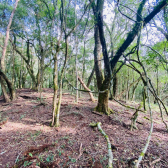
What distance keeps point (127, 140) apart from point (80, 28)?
7.47 metres

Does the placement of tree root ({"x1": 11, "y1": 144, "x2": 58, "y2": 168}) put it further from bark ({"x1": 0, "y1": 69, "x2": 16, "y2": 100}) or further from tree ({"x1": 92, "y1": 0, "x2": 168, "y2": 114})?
bark ({"x1": 0, "y1": 69, "x2": 16, "y2": 100})

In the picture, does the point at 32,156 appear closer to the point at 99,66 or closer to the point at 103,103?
the point at 103,103

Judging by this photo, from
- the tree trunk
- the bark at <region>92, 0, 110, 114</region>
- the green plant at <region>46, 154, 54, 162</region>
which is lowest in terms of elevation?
the green plant at <region>46, 154, 54, 162</region>

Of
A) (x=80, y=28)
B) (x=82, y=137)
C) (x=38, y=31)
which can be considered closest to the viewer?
(x=82, y=137)

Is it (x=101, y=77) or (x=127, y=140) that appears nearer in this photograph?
(x=127, y=140)

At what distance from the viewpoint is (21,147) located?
2814mm

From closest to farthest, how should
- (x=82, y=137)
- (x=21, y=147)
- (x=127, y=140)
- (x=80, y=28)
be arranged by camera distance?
(x=21, y=147), (x=127, y=140), (x=82, y=137), (x=80, y=28)

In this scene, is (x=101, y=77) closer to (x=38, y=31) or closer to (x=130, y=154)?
(x=130, y=154)

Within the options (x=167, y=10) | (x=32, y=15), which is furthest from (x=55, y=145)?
(x=32, y=15)

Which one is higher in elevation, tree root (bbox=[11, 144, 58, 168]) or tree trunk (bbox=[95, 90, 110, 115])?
tree trunk (bbox=[95, 90, 110, 115])

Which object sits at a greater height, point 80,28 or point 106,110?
point 80,28

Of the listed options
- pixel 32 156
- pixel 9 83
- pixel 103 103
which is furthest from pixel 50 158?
pixel 9 83

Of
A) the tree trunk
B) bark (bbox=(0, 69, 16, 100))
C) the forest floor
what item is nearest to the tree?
the tree trunk

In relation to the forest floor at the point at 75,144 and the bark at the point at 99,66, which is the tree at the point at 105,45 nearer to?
the bark at the point at 99,66
